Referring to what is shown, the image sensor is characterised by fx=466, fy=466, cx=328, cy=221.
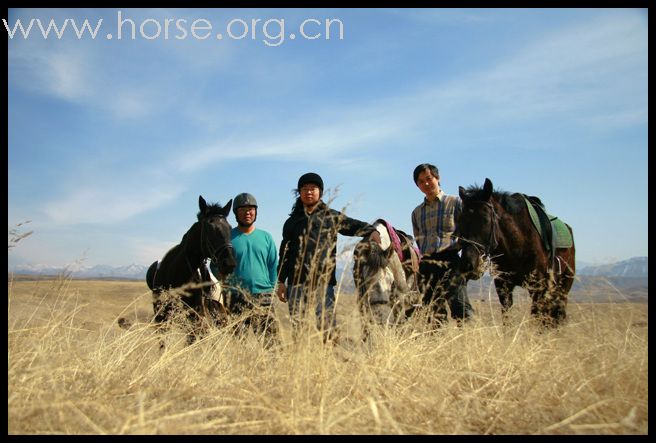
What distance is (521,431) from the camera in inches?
97.4

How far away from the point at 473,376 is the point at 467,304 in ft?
7.01

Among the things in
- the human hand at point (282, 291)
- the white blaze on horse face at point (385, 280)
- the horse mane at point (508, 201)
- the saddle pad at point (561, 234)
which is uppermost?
the horse mane at point (508, 201)

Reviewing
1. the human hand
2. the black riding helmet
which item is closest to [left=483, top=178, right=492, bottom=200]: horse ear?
the human hand

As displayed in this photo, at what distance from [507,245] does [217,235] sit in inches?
139

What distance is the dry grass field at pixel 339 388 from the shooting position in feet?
7.65

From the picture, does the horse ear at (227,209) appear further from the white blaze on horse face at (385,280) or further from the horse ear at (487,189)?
the horse ear at (487,189)

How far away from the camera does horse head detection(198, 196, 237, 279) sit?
5.47 m

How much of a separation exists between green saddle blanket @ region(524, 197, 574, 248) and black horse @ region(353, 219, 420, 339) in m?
1.80

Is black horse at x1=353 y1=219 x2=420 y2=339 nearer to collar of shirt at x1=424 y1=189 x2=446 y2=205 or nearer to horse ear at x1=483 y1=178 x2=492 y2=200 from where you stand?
collar of shirt at x1=424 y1=189 x2=446 y2=205

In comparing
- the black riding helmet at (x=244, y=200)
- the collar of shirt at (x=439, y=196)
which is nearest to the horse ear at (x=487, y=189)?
the collar of shirt at (x=439, y=196)

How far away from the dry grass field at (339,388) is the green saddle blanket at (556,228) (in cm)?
214

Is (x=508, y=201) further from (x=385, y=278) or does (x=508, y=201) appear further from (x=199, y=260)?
(x=199, y=260)
